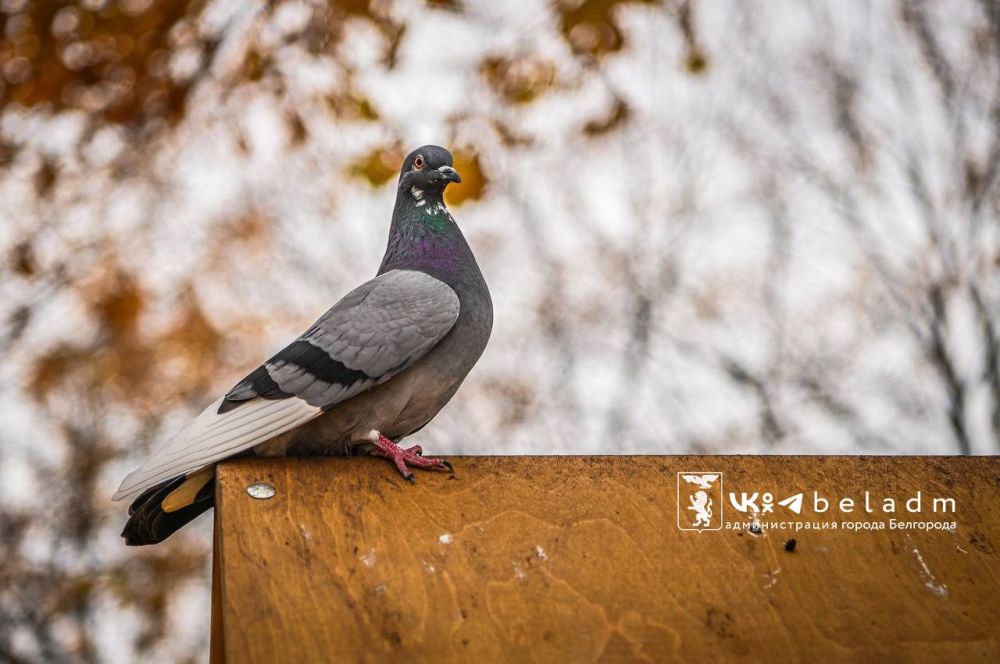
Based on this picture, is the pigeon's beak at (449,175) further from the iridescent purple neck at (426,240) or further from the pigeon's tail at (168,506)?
the pigeon's tail at (168,506)

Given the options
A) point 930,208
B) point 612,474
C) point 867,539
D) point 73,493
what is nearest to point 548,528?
point 612,474

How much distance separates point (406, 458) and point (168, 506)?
0.75 m

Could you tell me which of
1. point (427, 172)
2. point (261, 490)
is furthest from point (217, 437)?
point (427, 172)

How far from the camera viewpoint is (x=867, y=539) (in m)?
3.29

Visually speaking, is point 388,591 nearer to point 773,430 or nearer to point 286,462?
point 286,462

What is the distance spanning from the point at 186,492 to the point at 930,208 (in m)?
5.59

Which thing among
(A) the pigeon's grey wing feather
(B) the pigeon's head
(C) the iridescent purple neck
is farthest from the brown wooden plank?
(B) the pigeon's head

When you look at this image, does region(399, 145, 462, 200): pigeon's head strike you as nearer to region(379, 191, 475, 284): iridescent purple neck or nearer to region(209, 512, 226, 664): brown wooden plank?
region(379, 191, 475, 284): iridescent purple neck

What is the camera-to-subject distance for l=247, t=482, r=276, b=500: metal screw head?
319cm

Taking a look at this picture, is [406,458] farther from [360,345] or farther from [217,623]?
[217,623]

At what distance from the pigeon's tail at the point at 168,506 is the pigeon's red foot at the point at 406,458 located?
1.64 feet

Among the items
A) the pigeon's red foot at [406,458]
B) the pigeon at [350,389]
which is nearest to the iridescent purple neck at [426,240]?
the pigeon at [350,389]

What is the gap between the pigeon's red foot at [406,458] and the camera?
343 cm

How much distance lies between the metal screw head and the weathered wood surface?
0.9 inches
